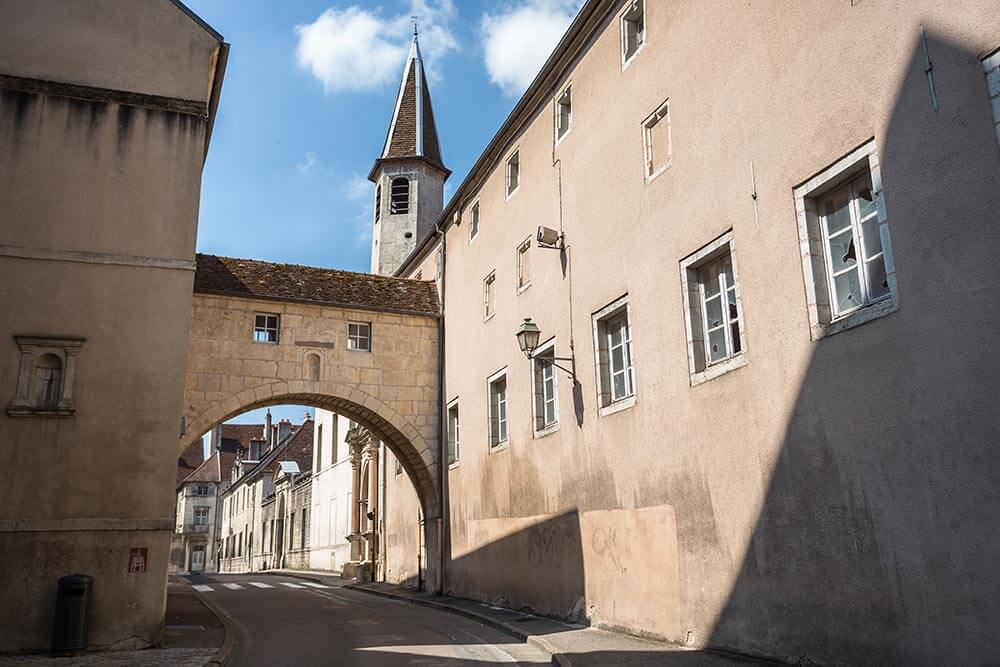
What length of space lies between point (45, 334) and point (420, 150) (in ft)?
70.2

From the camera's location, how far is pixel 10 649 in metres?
9.10

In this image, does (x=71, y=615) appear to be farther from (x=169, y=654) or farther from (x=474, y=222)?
(x=474, y=222)

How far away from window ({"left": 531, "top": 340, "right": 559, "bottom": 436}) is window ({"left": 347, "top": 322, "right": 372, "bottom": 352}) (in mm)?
5312

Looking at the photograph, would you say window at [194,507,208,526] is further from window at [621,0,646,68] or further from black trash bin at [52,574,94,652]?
window at [621,0,646,68]

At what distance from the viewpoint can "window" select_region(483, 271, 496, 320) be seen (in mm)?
15383

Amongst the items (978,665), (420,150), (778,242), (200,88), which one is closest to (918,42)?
(778,242)

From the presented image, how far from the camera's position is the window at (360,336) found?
1714 centimetres

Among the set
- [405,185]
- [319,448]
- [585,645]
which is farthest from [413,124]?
[585,645]

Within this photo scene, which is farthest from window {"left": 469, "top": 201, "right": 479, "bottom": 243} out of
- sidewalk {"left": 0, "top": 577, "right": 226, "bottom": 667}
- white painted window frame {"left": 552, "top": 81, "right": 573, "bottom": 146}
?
sidewalk {"left": 0, "top": 577, "right": 226, "bottom": 667}

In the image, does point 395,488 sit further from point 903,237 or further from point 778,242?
point 903,237

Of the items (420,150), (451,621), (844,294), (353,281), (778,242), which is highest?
(420,150)

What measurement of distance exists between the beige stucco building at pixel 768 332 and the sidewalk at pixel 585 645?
0.83 feet

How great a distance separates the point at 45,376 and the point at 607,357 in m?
7.11

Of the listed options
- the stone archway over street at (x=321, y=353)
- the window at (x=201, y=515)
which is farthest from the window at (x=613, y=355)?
the window at (x=201, y=515)
